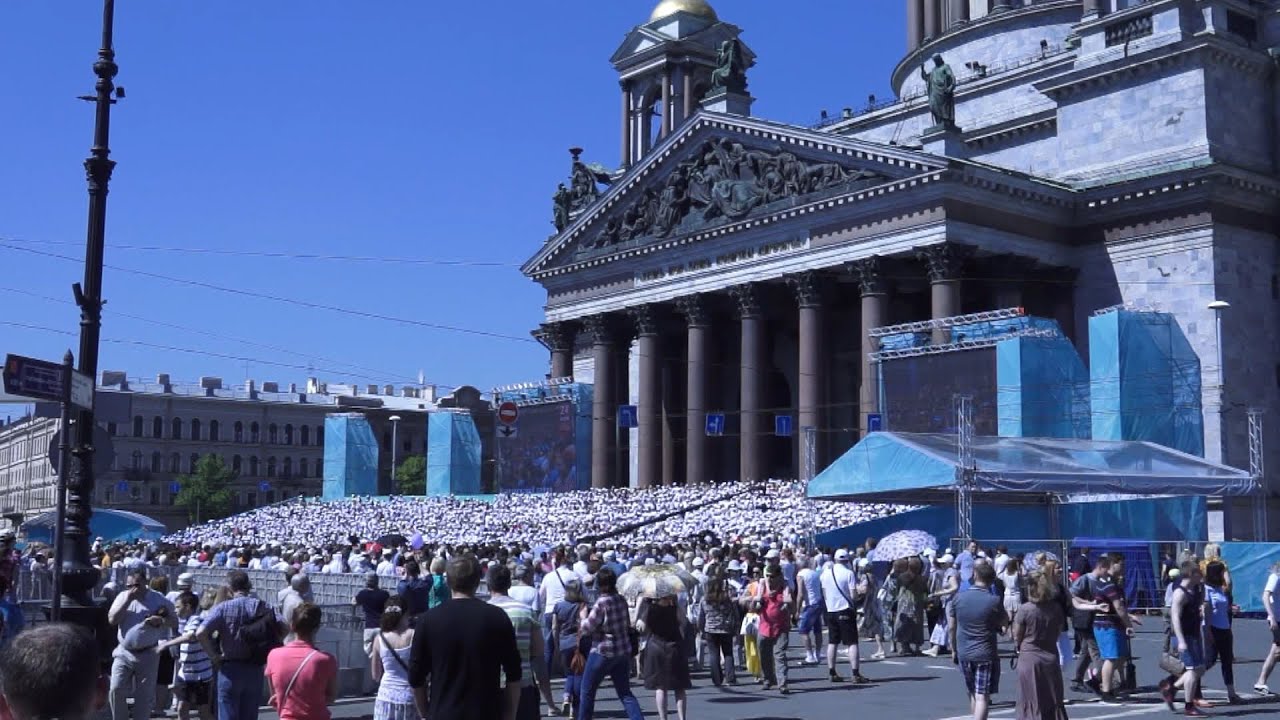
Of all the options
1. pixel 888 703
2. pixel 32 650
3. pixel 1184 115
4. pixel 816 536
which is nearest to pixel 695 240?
pixel 1184 115

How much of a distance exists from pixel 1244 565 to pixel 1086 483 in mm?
3583

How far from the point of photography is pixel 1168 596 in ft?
53.2

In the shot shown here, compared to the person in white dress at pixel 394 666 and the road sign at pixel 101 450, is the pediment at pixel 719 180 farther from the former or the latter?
the person in white dress at pixel 394 666

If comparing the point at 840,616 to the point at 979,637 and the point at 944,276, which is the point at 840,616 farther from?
the point at 944,276

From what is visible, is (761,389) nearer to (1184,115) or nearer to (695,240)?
(695,240)

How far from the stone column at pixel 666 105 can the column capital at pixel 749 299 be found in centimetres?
1465

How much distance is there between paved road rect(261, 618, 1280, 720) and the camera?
15.9 metres

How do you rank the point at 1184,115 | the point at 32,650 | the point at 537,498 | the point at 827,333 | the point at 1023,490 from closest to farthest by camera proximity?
1. the point at 32,650
2. the point at 1023,490
3. the point at 1184,115
4. the point at 827,333
5. the point at 537,498

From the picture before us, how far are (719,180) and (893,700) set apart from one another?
119ft

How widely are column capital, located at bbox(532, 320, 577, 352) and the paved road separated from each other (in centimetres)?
4037

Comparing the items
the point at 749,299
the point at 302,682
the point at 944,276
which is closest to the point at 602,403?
the point at 749,299

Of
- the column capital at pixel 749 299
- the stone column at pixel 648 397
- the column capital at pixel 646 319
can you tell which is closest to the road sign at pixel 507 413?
the stone column at pixel 648 397

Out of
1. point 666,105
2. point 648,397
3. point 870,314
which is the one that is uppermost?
point 666,105

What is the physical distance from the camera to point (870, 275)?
4669 cm
